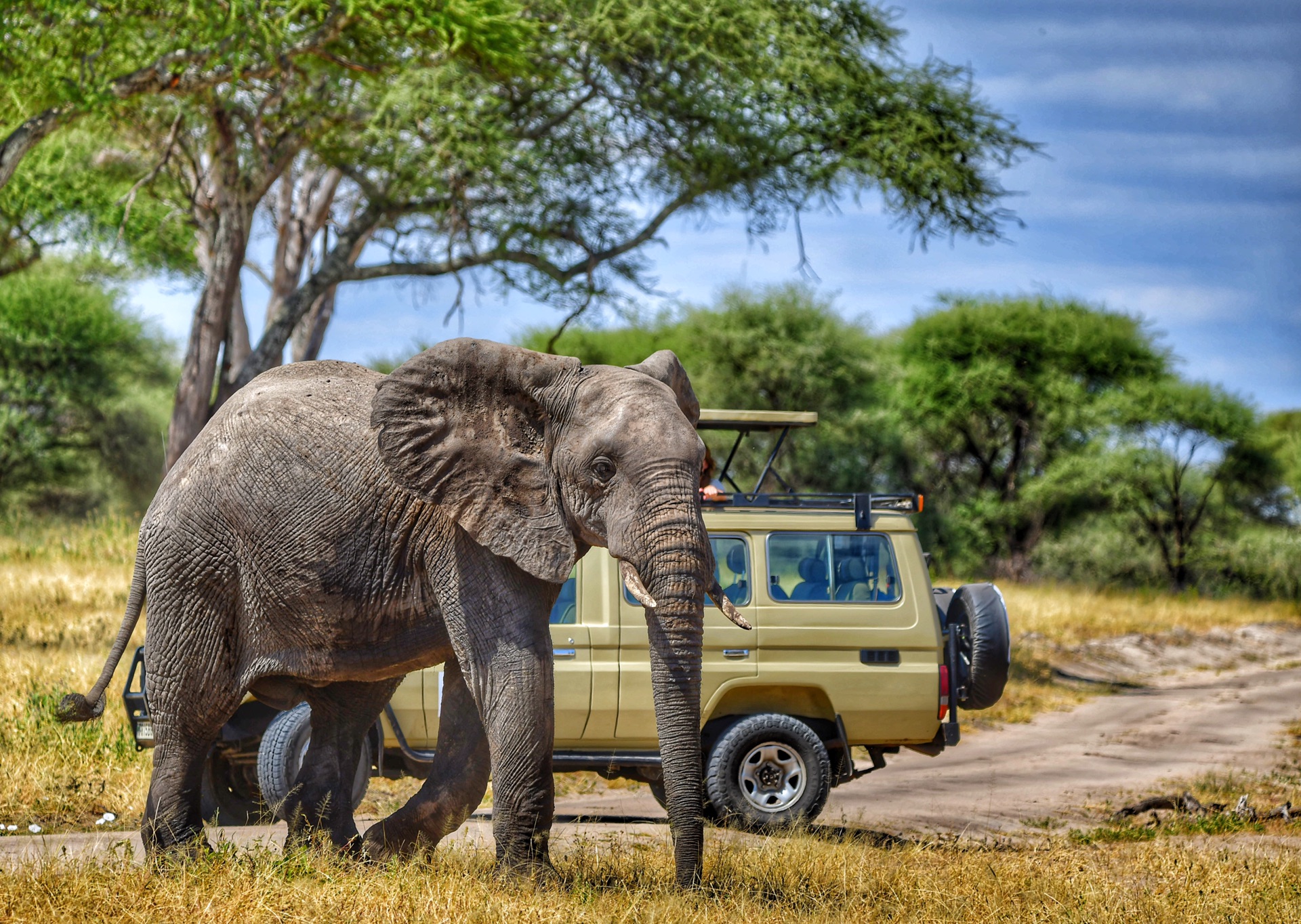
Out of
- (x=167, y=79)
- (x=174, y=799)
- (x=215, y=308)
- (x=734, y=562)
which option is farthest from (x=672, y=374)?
(x=215, y=308)

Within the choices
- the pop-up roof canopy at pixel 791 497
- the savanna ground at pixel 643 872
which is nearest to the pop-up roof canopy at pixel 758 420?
the pop-up roof canopy at pixel 791 497

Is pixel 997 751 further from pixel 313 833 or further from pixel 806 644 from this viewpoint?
pixel 313 833

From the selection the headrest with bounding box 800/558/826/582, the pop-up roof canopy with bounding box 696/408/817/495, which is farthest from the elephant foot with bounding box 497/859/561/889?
the pop-up roof canopy with bounding box 696/408/817/495

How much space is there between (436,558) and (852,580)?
399 centimetres

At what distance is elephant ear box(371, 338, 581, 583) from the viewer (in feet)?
17.7

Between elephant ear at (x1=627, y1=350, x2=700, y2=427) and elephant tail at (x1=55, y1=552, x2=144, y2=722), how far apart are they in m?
2.59

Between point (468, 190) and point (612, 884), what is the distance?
16.6 metres

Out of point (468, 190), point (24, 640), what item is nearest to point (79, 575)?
A: point (24, 640)

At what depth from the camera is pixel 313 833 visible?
6320mm

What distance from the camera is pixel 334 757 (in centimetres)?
645

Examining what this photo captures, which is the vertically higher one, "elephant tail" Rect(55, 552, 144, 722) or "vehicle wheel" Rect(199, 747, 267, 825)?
"elephant tail" Rect(55, 552, 144, 722)

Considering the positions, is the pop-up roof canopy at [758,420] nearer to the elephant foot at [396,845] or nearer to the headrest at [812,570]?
the headrest at [812,570]

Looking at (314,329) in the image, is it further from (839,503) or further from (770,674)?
(770,674)

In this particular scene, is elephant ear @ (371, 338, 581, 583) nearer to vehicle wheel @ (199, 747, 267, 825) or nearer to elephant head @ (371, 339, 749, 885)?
elephant head @ (371, 339, 749, 885)
